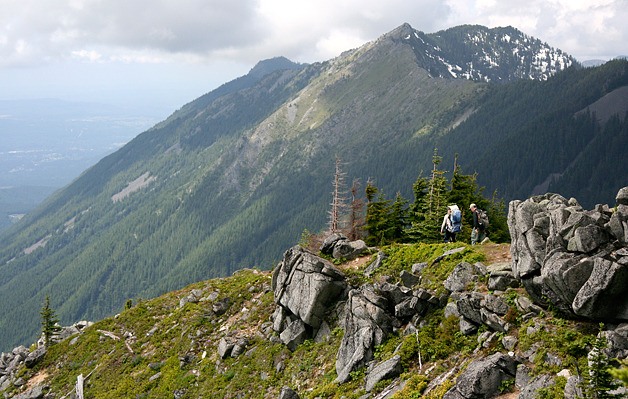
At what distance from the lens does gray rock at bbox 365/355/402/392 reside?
64.2ft

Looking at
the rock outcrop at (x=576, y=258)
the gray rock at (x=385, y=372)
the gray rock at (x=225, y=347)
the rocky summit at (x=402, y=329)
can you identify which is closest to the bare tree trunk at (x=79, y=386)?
the rocky summit at (x=402, y=329)

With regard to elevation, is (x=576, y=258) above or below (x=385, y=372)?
above

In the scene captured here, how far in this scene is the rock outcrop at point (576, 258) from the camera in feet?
51.6

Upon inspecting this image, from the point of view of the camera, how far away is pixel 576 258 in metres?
17.1

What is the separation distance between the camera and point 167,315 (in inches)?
1594

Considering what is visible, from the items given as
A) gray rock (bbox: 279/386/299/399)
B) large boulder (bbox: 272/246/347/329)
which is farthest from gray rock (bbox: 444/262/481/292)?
gray rock (bbox: 279/386/299/399)

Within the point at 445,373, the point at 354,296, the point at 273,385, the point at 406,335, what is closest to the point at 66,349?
the point at 273,385

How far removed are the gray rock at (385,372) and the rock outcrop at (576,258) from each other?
6835 mm

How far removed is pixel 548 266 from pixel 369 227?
109 feet

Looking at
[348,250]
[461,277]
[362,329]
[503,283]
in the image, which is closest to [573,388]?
[503,283]

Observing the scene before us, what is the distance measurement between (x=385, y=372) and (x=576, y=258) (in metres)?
9.60

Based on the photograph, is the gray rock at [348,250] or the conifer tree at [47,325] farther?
the conifer tree at [47,325]

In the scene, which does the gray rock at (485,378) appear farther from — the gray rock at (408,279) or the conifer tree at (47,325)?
the conifer tree at (47,325)

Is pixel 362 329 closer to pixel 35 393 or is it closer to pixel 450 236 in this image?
pixel 450 236
